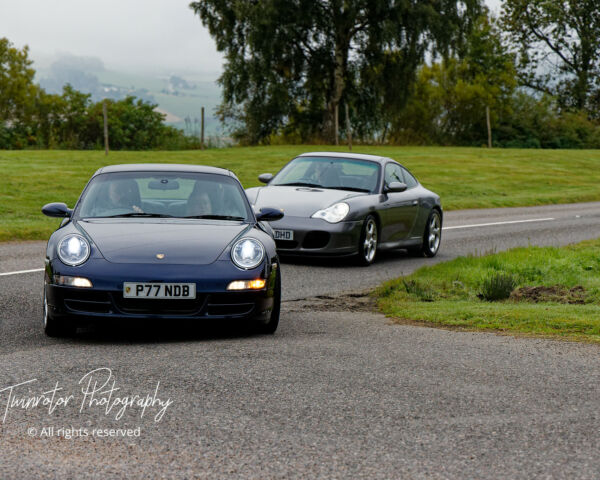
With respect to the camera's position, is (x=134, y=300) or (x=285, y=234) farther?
(x=285, y=234)

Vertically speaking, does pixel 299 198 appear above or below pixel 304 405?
above

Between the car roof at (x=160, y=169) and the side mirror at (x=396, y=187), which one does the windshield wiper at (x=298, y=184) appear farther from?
the car roof at (x=160, y=169)

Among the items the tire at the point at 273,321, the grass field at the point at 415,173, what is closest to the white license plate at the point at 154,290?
the tire at the point at 273,321

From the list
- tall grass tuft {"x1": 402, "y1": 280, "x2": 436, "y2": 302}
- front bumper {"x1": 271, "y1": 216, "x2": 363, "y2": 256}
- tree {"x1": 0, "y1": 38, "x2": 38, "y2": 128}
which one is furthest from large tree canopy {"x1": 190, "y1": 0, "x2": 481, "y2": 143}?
tall grass tuft {"x1": 402, "y1": 280, "x2": 436, "y2": 302}

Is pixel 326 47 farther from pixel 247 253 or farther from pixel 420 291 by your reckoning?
pixel 247 253

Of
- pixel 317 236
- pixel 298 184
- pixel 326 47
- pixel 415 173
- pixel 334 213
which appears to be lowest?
pixel 415 173

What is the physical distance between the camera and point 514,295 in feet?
32.4

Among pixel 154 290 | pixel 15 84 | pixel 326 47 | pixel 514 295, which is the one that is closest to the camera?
pixel 154 290

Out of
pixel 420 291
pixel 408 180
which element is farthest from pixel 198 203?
pixel 408 180

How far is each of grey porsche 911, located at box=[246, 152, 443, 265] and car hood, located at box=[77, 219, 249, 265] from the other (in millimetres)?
4717

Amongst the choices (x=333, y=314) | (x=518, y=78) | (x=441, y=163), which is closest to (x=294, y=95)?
(x=441, y=163)

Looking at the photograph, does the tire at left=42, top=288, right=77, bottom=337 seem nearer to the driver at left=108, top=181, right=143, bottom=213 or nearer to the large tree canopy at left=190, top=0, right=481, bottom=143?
the driver at left=108, top=181, right=143, bottom=213

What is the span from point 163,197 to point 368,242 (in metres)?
5.20

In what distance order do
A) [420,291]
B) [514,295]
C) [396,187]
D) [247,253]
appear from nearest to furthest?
[247,253], [514,295], [420,291], [396,187]
